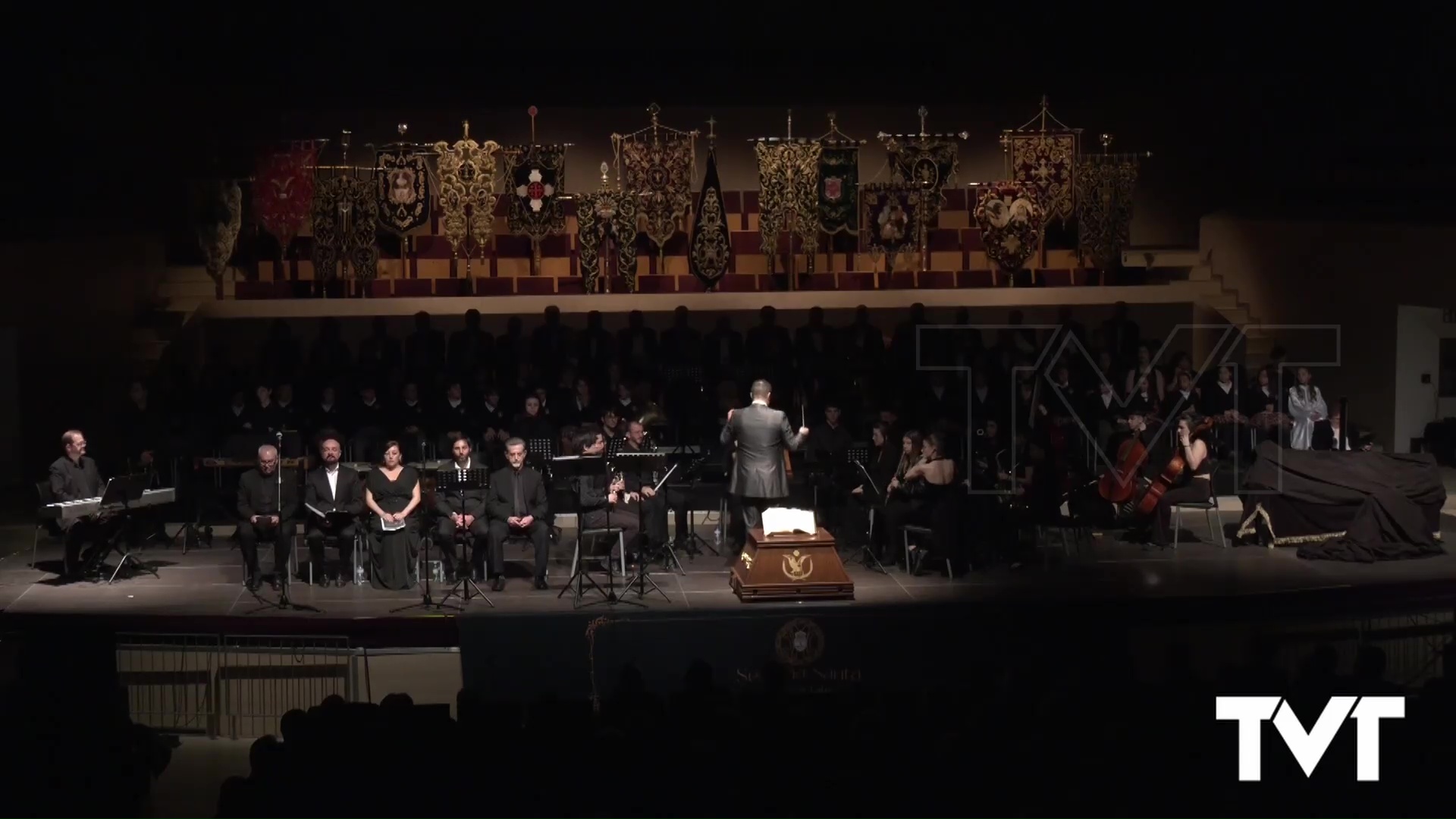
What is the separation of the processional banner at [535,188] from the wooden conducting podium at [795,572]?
21.4ft

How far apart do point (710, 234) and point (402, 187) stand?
10.8 ft

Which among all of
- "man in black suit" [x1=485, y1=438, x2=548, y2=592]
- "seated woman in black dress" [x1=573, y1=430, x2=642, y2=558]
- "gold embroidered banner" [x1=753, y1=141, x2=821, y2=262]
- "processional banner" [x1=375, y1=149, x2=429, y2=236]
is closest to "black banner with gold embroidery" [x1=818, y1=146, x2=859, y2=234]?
"gold embroidered banner" [x1=753, y1=141, x2=821, y2=262]

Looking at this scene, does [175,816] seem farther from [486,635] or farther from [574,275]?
[574,275]

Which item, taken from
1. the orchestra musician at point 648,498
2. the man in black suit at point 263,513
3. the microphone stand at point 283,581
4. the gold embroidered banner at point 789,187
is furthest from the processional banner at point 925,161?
the man in black suit at point 263,513

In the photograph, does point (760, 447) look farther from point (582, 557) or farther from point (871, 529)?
point (582, 557)

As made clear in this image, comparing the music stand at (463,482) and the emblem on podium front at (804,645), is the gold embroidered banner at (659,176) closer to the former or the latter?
the music stand at (463,482)

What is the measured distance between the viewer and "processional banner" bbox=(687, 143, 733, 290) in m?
16.8

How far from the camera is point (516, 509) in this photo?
12031 millimetres

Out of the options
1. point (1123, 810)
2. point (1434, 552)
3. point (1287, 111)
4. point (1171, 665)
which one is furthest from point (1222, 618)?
point (1287, 111)

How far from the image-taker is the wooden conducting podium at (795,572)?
11.3 metres

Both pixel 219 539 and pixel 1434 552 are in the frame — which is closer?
pixel 1434 552

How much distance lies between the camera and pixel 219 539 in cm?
1394

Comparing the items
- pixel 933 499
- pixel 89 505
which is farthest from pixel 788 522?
pixel 89 505

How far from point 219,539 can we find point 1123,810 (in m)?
10.3
